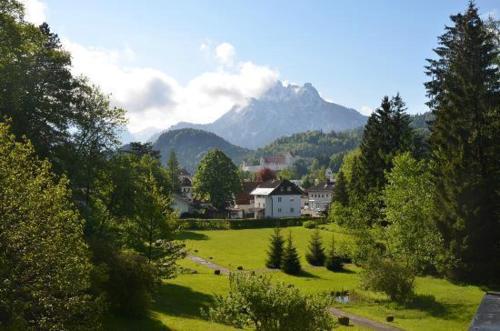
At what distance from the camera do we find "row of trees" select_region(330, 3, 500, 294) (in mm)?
37625

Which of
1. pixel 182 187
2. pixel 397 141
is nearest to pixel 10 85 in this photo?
pixel 397 141

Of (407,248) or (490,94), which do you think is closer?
(407,248)

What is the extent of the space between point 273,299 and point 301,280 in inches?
1169

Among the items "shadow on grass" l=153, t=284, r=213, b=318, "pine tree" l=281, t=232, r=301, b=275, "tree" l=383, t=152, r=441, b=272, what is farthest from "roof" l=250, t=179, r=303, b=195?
"shadow on grass" l=153, t=284, r=213, b=318

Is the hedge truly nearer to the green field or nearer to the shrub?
the shrub

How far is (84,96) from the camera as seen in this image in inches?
1411

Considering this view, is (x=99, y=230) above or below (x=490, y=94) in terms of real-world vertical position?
below

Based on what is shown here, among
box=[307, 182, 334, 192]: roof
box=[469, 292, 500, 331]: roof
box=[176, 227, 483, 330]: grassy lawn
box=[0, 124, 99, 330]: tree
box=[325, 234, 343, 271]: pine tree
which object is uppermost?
box=[307, 182, 334, 192]: roof

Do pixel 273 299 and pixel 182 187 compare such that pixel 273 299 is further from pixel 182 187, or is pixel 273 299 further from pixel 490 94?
pixel 182 187

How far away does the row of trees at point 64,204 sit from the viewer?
1314cm

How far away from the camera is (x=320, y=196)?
151125mm

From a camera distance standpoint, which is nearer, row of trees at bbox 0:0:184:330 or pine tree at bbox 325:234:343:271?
row of trees at bbox 0:0:184:330

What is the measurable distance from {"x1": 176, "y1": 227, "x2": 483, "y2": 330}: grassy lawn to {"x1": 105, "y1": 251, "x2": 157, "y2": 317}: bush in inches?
550

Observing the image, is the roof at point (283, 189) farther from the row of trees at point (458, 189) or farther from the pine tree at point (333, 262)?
the row of trees at point (458, 189)
